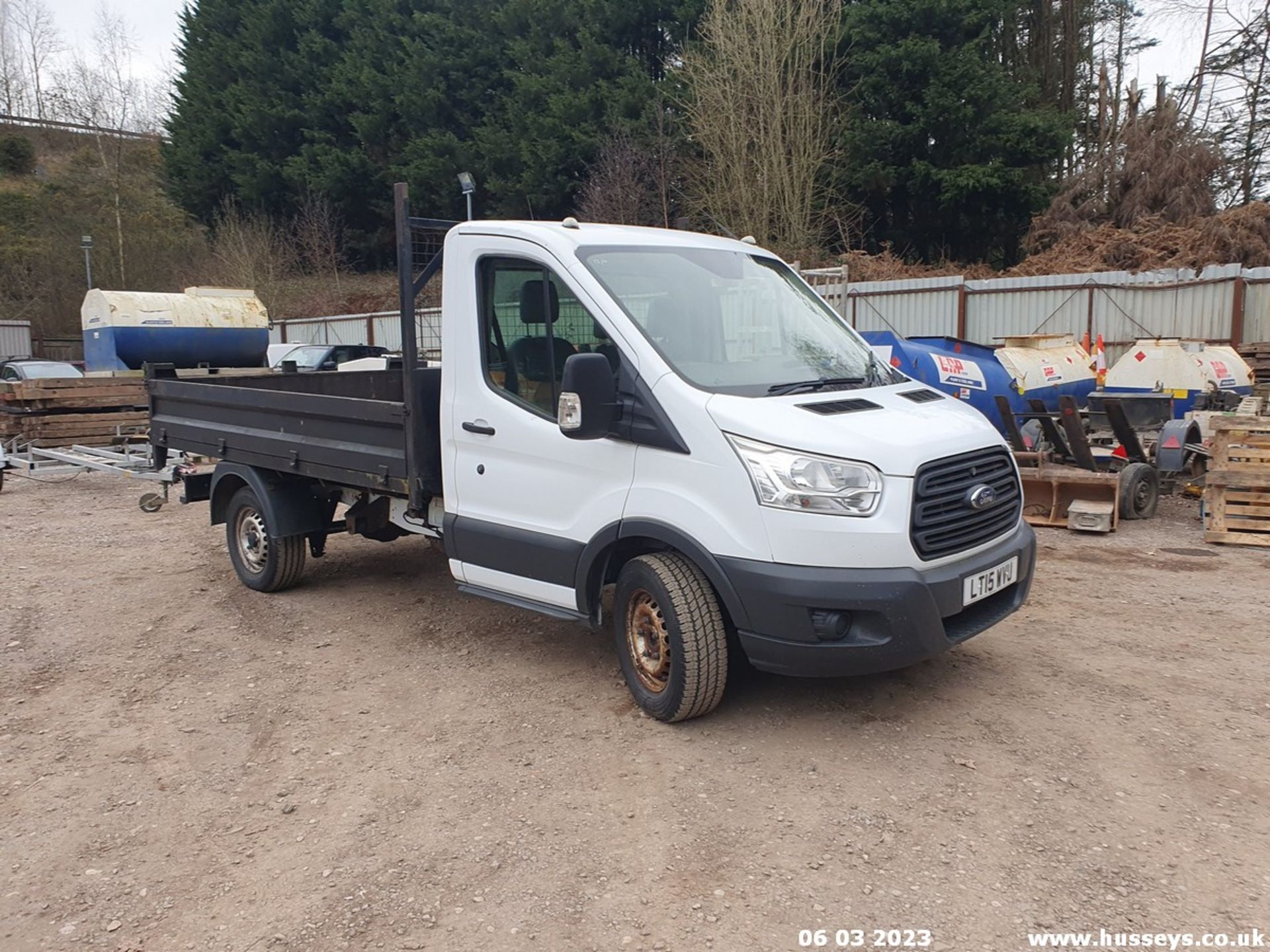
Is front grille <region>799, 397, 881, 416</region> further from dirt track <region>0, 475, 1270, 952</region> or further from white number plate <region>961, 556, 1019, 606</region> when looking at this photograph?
dirt track <region>0, 475, 1270, 952</region>

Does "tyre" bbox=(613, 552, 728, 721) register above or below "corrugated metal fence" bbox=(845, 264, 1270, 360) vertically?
below

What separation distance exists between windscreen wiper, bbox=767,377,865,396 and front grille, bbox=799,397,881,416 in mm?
208

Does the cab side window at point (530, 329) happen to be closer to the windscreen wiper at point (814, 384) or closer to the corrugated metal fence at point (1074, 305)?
→ the windscreen wiper at point (814, 384)

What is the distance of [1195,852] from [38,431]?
13.3m

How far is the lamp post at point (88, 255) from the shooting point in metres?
31.6

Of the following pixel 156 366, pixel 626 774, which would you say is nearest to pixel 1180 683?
pixel 626 774

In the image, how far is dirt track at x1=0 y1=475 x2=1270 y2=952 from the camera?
3008 mm

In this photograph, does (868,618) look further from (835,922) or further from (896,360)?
(896,360)

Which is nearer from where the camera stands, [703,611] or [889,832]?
[889,832]

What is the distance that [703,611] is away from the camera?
4.04 metres

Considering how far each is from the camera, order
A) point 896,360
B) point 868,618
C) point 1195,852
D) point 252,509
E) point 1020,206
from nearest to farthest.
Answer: point 1195,852 → point 868,618 → point 252,509 → point 896,360 → point 1020,206

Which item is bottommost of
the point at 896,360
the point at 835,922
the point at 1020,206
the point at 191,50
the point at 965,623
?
the point at 835,922

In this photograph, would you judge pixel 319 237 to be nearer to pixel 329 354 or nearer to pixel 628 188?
pixel 628 188

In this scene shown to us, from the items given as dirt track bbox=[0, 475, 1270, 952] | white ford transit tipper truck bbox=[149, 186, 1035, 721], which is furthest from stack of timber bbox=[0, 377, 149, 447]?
white ford transit tipper truck bbox=[149, 186, 1035, 721]
